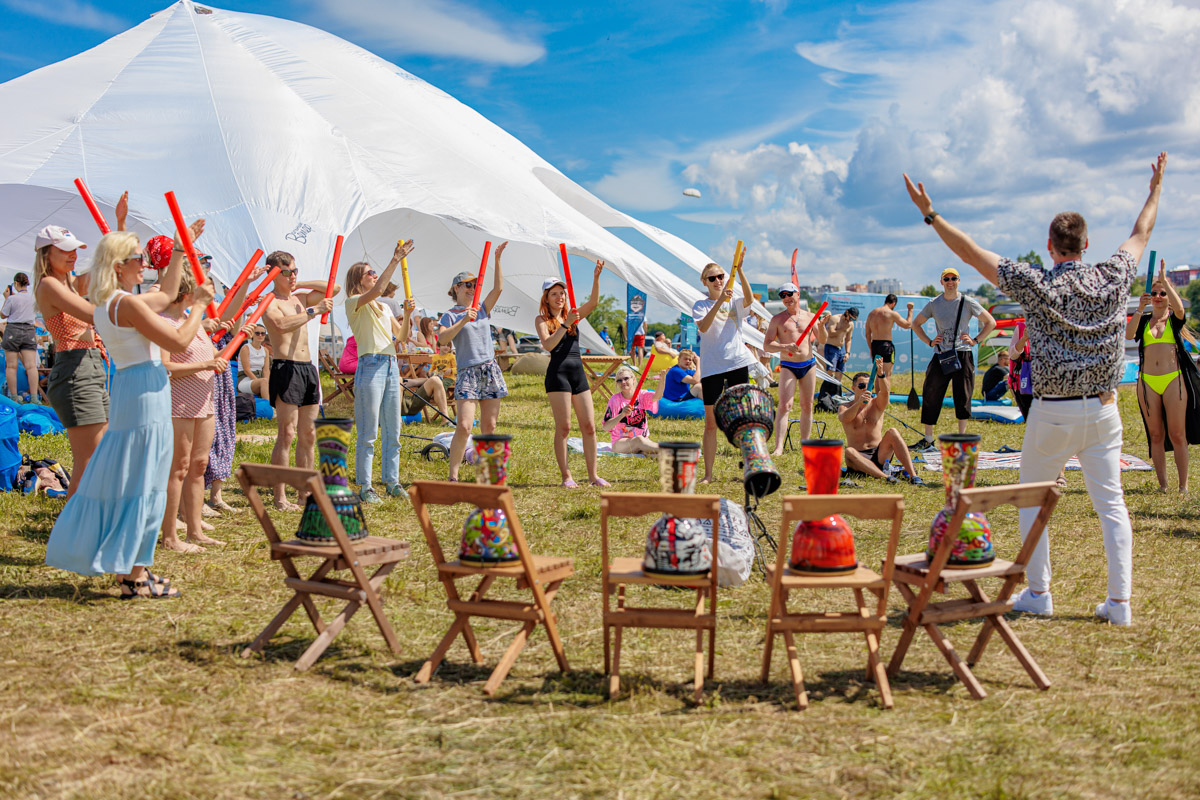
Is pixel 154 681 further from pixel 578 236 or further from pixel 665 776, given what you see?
pixel 578 236

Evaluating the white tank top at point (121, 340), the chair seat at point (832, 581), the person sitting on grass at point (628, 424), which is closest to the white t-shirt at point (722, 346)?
the person sitting on grass at point (628, 424)

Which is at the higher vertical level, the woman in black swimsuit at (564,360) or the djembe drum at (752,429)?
the woman in black swimsuit at (564,360)

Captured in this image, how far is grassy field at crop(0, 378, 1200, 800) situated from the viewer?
2.52m

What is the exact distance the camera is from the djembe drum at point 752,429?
14.2 feet

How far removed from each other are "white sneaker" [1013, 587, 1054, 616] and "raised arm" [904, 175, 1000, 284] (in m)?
1.59

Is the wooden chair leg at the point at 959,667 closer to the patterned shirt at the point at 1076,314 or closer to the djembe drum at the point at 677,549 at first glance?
the djembe drum at the point at 677,549

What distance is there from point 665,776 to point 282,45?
16.1 meters

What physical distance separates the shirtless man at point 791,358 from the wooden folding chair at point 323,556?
616cm

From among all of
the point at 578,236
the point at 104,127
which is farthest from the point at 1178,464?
the point at 104,127

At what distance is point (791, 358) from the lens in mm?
9227

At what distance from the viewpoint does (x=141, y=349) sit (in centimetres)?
404

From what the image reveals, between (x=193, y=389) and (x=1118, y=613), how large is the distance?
5085 millimetres

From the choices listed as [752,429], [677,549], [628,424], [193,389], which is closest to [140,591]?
[193,389]

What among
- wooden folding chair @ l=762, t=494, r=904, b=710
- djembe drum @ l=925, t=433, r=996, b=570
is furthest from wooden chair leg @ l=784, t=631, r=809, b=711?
djembe drum @ l=925, t=433, r=996, b=570
